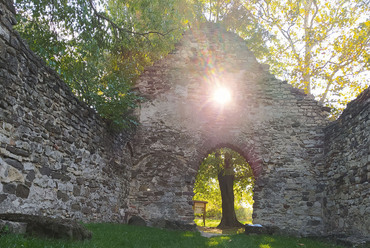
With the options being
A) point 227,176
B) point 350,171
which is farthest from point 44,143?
point 227,176

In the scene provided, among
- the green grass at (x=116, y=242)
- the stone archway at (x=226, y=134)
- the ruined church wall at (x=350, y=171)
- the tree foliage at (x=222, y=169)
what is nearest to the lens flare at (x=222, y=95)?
the stone archway at (x=226, y=134)

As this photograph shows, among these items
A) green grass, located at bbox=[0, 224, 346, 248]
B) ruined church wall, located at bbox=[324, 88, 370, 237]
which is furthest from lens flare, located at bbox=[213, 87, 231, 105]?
green grass, located at bbox=[0, 224, 346, 248]

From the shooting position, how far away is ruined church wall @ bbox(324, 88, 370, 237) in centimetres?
661

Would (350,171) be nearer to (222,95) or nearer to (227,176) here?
(222,95)

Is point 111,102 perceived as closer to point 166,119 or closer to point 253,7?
point 166,119

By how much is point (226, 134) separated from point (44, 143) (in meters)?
6.13

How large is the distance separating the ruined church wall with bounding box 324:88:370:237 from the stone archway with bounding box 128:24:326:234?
66cm

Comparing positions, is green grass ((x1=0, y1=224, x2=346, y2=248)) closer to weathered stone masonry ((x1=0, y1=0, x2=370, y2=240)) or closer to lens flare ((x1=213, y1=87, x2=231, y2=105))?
weathered stone masonry ((x1=0, y1=0, x2=370, y2=240))

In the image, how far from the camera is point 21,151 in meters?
4.19

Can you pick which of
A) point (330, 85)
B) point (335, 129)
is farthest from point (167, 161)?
point (330, 85)

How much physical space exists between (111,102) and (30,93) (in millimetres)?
2802

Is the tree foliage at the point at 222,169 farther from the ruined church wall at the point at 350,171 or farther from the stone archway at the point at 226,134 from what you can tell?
the ruined church wall at the point at 350,171

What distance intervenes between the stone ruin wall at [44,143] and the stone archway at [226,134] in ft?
7.31

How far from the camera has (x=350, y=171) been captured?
734 centimetres
